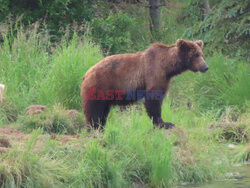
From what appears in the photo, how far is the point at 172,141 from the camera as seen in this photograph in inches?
271

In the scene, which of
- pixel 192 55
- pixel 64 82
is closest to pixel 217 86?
Result: pixel 192 55

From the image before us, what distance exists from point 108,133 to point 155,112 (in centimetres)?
151

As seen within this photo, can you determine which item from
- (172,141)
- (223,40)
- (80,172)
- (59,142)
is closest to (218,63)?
(223,40)

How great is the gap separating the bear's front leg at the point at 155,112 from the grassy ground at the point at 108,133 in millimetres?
126

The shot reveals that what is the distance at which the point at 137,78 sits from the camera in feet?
26.3

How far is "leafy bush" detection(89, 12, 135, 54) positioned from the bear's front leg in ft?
17.4

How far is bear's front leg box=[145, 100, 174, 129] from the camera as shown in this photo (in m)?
7.79

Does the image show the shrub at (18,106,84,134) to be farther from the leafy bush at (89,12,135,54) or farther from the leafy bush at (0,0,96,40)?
the leafy bush at (89,12,135,54)

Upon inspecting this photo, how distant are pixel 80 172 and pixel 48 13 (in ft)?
27.1

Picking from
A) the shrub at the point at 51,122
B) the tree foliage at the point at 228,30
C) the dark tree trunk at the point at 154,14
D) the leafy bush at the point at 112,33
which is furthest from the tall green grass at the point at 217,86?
the dark tree trunk at the point at 154,14

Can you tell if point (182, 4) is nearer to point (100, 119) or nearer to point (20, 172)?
point (100, 119)

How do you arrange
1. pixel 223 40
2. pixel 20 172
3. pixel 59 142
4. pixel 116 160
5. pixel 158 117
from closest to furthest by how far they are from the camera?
pixel 20 172 → pixel 116 160 → pixel 59 142 → pixel 158 117 → pixel 223 40

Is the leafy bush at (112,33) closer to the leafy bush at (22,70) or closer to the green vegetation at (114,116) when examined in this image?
the green vegetation at (114,116)

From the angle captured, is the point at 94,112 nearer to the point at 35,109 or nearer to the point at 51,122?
the point at 51,122
